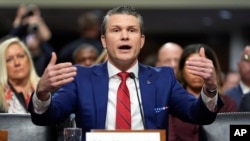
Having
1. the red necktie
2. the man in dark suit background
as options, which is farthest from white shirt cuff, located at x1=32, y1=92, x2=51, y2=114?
the man in dark suit background

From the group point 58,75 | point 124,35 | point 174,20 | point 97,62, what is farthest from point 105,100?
point 174,20

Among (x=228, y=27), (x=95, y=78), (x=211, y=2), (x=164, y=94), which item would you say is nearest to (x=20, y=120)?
(x=95, y=78)

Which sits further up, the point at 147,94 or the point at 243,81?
the point at 243,81

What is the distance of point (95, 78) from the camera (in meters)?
3.72

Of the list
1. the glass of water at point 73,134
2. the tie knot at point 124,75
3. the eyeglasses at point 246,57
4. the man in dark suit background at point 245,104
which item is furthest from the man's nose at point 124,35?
the eyeglasses at point 246,57

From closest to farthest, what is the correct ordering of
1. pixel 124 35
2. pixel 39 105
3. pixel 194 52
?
pixel 39 105 < pixel 124 35 < pixel 194 52

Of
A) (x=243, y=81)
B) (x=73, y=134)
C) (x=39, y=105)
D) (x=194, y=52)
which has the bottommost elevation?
(x=73, y=134)

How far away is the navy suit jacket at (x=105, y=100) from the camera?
3.58 m

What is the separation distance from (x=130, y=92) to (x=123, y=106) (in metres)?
0.09

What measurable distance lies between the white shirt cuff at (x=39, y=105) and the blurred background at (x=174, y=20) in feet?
19.5

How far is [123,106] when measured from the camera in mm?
3596

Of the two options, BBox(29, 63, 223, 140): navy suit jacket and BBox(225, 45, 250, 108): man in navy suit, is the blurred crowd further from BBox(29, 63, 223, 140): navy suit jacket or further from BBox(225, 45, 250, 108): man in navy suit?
BBox(29, 63, 223, 140): navy suit jacket

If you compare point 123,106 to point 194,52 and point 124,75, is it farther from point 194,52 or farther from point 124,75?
point 194,52

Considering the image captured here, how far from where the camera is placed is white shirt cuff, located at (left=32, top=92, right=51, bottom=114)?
3375mm
